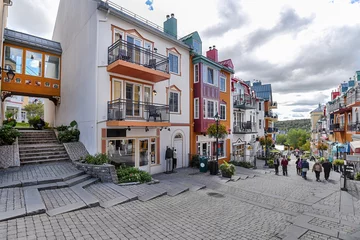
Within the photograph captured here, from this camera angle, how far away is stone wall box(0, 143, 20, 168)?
30.9 ft

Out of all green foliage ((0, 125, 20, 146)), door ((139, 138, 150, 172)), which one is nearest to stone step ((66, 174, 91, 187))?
door ((139, 138, 150, 172))

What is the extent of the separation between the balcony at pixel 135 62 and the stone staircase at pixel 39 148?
580 centimetres

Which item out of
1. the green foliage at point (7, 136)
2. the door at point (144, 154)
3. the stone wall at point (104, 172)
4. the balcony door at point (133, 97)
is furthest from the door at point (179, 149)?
the green foliage at point (7, 136)

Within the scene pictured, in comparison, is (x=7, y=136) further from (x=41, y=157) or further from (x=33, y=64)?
(x=33, y=64)

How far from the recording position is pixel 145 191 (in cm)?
837

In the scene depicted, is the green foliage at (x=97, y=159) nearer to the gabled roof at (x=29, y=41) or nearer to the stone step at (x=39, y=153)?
the stone step at (x=39, y=153)

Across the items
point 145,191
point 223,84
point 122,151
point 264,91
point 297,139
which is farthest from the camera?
point 297,139

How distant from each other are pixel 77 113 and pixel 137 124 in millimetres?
4963

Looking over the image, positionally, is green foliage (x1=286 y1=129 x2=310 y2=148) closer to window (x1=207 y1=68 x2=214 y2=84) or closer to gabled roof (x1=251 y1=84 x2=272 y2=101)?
gabled roof (x1=251 y1=84 x2=272 y2=101)

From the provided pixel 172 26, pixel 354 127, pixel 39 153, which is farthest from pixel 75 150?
pixel 354 127

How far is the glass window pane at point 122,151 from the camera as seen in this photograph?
11570mm

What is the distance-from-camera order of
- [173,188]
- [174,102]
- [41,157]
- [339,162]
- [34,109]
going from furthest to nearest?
1. [34,109]
2. [339,162]
3. [174,102]
4. [41,157]
5. [173,188]

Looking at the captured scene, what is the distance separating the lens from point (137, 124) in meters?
11.1

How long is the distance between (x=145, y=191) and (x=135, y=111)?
220 inches
